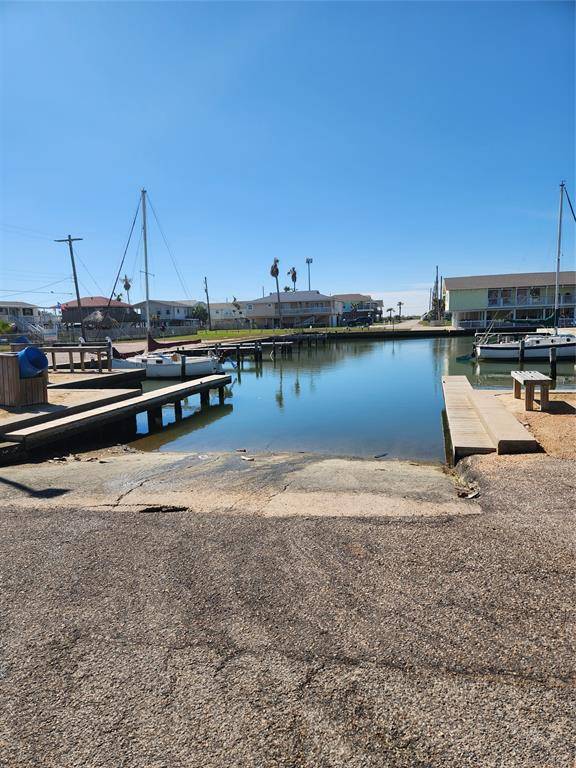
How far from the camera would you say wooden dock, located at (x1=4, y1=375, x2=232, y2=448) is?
399 inches

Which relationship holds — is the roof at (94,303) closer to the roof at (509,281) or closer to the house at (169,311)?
the house at (169,311)

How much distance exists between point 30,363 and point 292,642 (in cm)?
1112

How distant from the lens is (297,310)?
10006 cm

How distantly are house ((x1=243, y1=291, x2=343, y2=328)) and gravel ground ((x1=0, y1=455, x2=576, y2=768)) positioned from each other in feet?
301

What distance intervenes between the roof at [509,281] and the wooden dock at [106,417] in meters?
59.5

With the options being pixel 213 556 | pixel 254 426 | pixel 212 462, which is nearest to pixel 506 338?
pixel 254 426

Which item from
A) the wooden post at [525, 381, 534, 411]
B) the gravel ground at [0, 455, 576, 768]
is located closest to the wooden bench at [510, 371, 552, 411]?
the wooden post at [525, 381, 534, 411]

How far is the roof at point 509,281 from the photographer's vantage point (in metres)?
69.9

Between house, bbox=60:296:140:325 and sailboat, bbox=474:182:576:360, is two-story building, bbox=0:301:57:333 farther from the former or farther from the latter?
sailboat, bbox=474:182:576:360

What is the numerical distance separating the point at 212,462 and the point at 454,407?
6.73 m

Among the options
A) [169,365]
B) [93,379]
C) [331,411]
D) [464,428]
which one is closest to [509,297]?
[169,365]

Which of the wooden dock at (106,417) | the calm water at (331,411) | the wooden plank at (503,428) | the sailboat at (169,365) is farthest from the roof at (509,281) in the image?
the wooden plank at (503,428)

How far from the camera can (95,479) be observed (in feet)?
24.8

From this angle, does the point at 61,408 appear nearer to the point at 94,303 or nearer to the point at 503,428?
the point at 503,428
